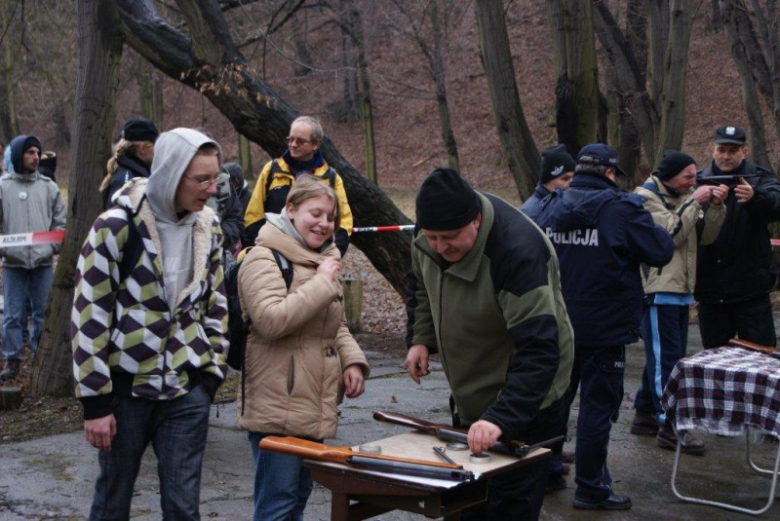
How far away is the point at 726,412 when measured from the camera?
5523mm

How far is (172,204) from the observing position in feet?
12.5

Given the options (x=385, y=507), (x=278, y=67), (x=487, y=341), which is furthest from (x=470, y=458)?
(x=278, y=67)

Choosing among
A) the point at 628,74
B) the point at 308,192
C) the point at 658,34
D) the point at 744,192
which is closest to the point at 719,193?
the point at 744,192

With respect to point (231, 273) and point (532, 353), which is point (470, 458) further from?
point (231, 273)

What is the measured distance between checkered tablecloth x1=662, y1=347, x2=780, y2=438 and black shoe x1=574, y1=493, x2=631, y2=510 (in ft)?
1.82

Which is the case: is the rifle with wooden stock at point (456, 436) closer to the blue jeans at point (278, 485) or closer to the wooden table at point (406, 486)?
the wooden table at point (406, 486)

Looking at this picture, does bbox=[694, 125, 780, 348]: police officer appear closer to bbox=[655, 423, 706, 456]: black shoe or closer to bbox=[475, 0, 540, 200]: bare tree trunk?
bbox=[655, 423, 706, 456]: black shoe

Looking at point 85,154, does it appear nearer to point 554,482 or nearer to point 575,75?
point 554,482

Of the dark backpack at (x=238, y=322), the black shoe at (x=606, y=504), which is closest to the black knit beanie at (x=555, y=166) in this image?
the black shoe at (x=606, y=504)

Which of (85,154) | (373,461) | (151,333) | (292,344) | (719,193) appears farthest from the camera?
(85,154)

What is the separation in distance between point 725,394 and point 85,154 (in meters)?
5.08

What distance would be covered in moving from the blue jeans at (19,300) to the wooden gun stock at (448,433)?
5.63m

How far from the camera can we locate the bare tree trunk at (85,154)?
7633mm

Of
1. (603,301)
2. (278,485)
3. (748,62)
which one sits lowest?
(278,485)
